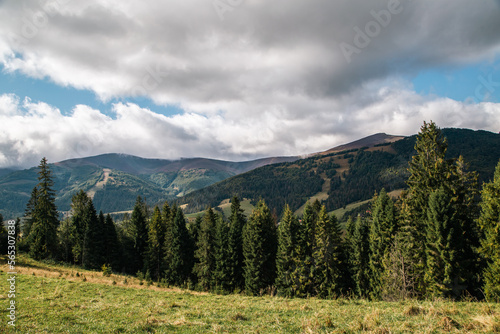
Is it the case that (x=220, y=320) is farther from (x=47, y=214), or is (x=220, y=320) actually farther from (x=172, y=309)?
(x=47, y=214)

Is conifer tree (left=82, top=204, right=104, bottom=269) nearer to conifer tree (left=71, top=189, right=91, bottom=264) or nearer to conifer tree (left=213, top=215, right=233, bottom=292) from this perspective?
conifer tree (left=71, top=189, right=91, bottom=264)

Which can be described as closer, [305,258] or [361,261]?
[305,258]

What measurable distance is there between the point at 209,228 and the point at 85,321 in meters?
42.0

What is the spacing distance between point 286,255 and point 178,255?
1030 inches

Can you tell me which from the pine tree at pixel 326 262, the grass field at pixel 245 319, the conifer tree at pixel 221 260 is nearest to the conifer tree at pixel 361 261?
the pine tree at pixel 326 262

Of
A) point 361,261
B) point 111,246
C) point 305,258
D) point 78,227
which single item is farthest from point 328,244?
point 78,227

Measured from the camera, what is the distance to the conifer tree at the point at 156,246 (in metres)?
64.8

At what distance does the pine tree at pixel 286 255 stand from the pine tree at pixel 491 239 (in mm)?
26663

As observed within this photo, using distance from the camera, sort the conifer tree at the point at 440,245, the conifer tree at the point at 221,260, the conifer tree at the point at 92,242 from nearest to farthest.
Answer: the conifer tree at the point at 440,245, the conifer tree at the point at 221,260, the conifer tree at the point at 92,242

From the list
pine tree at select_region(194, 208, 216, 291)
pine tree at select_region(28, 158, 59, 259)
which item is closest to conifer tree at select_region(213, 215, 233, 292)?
pine tree at select_region(194, 208, 216, 291)

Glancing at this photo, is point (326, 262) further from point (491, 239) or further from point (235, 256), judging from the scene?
point (491, 239)

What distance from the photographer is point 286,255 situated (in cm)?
4778

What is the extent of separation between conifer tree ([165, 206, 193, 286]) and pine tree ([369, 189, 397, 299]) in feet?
129

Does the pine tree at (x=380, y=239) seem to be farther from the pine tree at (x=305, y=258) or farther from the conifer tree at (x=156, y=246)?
the conifer tree at (x=156, y=246)
